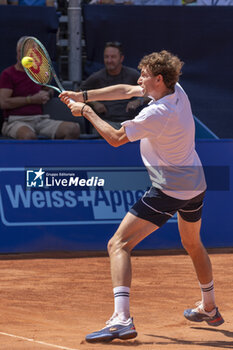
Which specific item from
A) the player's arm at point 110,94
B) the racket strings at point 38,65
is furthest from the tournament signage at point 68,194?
the player's arm at point 110,94

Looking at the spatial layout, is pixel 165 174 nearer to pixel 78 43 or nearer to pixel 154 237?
pixel 154 237

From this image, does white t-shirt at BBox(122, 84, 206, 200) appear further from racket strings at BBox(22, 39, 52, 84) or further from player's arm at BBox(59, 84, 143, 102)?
racket strings at BBox(22, 39, 52, 84)

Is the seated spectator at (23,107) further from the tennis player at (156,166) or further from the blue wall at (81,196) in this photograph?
the tennis player at (156,166)

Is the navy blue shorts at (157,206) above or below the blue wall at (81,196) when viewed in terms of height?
above

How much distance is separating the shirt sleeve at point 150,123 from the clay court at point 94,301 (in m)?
1.37

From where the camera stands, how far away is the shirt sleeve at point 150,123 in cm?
447

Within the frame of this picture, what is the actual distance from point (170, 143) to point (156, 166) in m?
0.19

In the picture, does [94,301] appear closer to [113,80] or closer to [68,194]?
[68,194]

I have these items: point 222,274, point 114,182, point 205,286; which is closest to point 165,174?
point 205,286

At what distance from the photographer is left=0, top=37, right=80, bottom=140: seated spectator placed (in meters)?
8.21

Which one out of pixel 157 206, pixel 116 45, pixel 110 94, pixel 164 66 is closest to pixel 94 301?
pixel 157 206

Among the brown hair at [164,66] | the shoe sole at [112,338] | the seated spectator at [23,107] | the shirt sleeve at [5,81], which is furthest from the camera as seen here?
the shirt sleeve at [5,81]

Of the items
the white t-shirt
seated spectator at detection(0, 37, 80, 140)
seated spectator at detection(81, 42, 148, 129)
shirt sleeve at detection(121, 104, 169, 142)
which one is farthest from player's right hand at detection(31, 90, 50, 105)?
shirt sleeve at detection(121, 104, 169, 142)

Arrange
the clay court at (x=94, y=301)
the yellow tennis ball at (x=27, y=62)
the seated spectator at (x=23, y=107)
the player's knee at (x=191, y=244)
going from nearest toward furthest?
the clay court at (x=94, y=301)
the player's knee at (x=191, y=244)
the yellow tennis ball at (x=27, y=62)
the seated spectator at (x=23, y=107)
